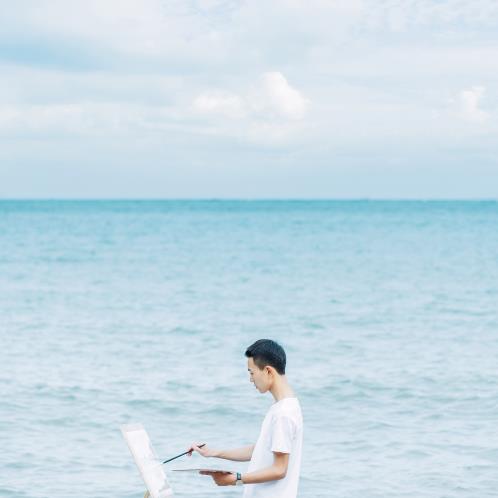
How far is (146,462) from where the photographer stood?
512 cm

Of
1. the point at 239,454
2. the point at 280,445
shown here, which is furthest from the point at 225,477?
the point at 239,454

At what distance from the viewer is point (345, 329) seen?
23266 millimetres

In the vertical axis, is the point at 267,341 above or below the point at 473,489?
above

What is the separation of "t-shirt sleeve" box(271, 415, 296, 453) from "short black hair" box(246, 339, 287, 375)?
243 mm

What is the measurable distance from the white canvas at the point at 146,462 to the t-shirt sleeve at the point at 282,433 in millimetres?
583

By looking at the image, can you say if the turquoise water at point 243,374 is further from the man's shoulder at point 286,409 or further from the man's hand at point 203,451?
the man's shoulder at point 286,409

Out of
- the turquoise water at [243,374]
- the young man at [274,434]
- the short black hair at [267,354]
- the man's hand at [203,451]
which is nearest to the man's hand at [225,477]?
the young man at [274,434]

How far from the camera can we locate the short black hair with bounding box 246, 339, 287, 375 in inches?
203

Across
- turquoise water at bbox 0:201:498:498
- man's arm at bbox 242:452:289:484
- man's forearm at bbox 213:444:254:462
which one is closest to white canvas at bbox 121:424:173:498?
man's arm at bbox 242:452:289:484

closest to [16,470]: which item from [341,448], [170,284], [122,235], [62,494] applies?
[62,494]

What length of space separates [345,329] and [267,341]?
18254 millimetres

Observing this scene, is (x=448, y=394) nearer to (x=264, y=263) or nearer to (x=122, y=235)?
(x=264, y=263)

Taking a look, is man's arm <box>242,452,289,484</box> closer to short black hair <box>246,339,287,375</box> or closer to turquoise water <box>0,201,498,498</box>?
short black hair <box>246,339,287,375</box>

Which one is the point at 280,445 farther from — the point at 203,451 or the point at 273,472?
the point at 203,451
